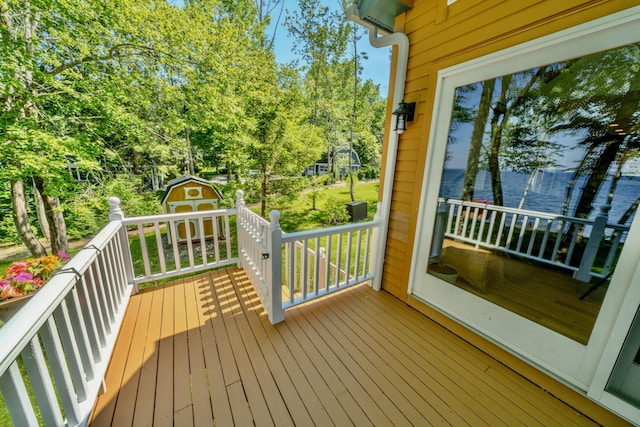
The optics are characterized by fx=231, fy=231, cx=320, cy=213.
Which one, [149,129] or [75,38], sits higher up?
[75,38]

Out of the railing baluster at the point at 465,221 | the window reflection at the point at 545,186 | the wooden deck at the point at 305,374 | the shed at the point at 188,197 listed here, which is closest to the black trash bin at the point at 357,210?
the shed at the point at 188,197

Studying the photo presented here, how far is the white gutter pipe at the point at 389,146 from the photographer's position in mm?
2156

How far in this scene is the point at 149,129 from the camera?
5.57m

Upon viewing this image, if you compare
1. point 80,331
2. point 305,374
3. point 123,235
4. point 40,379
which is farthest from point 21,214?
point 305,374

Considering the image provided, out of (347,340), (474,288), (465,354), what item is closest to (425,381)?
(465,354)

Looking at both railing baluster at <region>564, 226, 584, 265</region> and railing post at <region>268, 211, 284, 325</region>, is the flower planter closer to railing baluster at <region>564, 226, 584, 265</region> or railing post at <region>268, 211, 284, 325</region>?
railing post at <region>268, 211, 284, 325</region>

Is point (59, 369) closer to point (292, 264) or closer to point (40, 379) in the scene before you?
point (40, 379)

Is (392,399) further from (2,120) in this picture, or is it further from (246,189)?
(2,120)

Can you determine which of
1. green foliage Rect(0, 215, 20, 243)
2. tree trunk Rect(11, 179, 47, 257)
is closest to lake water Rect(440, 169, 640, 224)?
tree trunk Rect(11, 179, 47, 257)

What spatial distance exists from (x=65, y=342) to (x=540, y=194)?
289cm

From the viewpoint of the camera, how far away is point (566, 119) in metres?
1.43

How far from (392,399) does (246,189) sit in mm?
5810

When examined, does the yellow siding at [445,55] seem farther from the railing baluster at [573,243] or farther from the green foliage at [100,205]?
the green foliage at [100,205]

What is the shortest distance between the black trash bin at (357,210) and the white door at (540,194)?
571 centimetres
